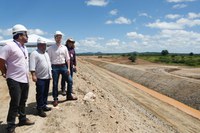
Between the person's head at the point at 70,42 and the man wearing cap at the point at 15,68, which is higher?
the person's head at the point at 70,42

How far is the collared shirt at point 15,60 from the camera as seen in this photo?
22.8 ft

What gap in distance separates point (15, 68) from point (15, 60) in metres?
0.20

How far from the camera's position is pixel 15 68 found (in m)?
7.11

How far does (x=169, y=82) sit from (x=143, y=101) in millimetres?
10392

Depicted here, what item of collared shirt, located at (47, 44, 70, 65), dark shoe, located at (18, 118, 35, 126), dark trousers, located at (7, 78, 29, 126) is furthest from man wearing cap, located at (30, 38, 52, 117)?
dark trousers, located at (7, 78, 29, 126)

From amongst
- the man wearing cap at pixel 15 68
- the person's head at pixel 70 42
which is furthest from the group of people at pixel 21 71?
the person's head at pixel 70 42

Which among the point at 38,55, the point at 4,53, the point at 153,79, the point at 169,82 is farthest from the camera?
the point at 153,79

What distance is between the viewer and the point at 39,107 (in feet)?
28.9

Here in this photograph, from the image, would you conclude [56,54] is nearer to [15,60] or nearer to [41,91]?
[41,91]

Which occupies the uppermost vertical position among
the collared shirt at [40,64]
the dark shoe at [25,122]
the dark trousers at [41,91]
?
the collared shirt at [40,64]

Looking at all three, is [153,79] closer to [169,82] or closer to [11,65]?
[169,82]

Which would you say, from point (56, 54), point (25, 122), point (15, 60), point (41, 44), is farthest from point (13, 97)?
point (56, 54)

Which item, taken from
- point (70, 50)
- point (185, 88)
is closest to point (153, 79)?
point (185, 88)

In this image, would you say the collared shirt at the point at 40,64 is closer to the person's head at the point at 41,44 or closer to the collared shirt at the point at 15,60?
the person's head at the point at 41,44
